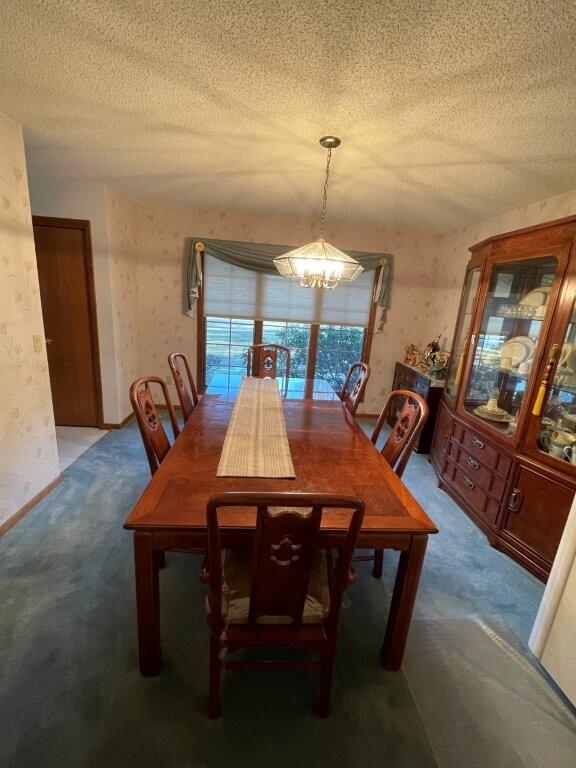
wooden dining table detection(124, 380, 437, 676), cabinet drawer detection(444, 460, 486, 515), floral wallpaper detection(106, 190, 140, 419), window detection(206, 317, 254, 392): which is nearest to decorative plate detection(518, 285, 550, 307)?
cabinet drawer detection(444, 460, 486, 515)

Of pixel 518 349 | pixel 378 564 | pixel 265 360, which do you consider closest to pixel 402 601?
pixel 378 564

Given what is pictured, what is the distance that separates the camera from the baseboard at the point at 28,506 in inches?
76.0

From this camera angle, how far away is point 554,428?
1.87 meters

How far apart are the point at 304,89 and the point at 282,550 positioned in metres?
1.82

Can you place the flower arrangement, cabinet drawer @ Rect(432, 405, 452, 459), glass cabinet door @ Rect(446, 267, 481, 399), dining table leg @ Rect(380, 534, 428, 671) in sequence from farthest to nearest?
the flower arrangement
cabinet drawer @ Rect(432, 405, 452, 459)
glass cabinet door @ Rect(446, 267, 481, 399)
dining table leg @ Rect(380, 534, 428, 671)

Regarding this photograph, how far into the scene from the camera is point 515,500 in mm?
1979

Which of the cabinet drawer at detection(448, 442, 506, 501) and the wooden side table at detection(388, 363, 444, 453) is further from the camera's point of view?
the wooden side table at detection(388, 363, 444, 453)

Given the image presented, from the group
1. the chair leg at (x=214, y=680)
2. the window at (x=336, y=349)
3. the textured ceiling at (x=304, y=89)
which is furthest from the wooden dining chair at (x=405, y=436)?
the window at (x=336, y=349)

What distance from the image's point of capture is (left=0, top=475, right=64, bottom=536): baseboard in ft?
6.34

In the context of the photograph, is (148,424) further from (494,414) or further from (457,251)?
(457,251)

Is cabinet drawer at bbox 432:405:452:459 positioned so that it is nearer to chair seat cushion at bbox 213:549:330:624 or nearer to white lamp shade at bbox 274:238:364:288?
white lamp shade at bbox 274:238:364:288

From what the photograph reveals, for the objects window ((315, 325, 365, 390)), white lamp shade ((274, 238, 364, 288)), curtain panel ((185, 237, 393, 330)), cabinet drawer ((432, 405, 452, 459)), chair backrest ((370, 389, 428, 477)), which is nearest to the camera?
chair backrest ((370, 389, 428, 477))

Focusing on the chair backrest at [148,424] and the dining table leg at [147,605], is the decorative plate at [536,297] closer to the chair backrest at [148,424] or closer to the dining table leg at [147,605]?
the chair backrest at [148,424]

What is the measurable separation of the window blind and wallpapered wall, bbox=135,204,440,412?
13.0 inches
